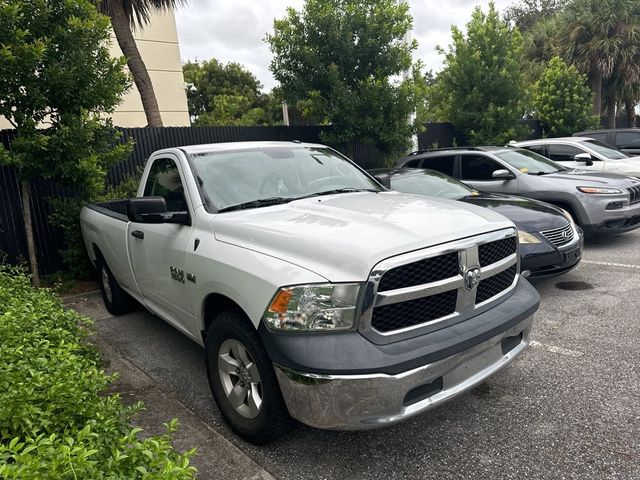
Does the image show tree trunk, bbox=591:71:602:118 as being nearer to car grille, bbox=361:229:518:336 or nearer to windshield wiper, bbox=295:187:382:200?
windshield wiper, bbox=295:187:382:200

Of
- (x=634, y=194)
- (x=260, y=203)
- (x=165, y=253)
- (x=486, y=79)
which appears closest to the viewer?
(x=260, y=203)

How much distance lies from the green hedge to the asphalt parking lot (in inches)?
36.0

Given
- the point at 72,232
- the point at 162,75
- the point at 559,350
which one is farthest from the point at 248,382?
the point at 162,75

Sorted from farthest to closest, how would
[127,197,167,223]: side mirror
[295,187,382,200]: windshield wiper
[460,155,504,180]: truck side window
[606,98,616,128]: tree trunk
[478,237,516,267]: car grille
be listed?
[606,98,616,128]: tree trunk, [460,155,504,180]: truck side window, [295,187,382,200]: windshield wiper, [127,197,167,223]: side mirror, [478,237,516,267]: car grille

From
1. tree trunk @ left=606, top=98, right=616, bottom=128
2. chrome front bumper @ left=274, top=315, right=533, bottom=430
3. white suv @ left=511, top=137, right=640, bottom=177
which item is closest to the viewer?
chrome front bumper @ left=274, top=315, right=533, bottom=430

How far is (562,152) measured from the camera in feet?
32.4

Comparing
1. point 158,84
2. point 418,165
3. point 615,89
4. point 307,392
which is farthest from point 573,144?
point 615,89

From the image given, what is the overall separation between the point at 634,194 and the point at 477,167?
2.22 metres

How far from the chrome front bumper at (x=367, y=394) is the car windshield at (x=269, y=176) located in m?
1.45

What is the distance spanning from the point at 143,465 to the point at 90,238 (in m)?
4.49

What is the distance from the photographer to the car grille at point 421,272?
2.36m

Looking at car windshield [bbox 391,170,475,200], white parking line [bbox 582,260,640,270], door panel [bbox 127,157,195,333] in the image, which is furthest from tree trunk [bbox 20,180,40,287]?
white parking line [bbox 582,260,640,270]

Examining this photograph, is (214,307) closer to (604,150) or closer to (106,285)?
(106,285)

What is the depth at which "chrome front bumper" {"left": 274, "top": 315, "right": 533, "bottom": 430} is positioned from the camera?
2.20 meters
